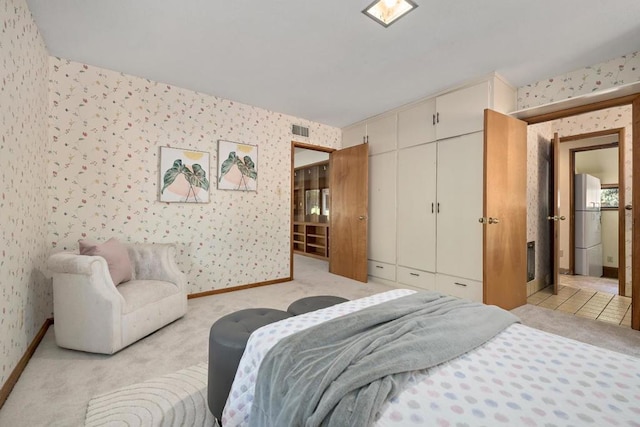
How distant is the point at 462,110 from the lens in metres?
3.19

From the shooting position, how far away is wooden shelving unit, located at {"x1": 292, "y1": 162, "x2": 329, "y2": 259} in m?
6.74

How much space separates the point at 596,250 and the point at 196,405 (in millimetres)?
6383

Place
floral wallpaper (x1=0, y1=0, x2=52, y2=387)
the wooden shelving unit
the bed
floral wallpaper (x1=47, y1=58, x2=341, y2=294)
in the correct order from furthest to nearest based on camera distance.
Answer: the wooden shelving unit
floral wallpaper (x1=47, y1=58, x2=341, y2=294)
floral wallpaper (x1=0, y1=0, x2=52, y2=387)
the bed

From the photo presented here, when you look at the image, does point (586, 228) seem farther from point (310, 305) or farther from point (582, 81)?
point (310, 305)

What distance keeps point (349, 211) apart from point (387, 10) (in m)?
2.88

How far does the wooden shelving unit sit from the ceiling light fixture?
4530 millimetres

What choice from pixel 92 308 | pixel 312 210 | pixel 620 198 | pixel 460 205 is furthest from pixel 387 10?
pixel 312 210

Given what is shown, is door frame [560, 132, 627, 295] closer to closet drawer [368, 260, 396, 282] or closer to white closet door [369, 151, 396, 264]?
white closet door [369, 151, 396, 264]

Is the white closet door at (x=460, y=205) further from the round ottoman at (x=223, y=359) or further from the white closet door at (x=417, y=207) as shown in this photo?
the round ottoman at (x=223, y=359)

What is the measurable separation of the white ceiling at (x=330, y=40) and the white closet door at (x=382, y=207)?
3.88ft

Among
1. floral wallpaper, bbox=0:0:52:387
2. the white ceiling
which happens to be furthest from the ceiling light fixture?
floral wallpaper, bbox=0:0:52:387

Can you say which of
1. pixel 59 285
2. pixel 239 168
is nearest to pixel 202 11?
pixel 239 168

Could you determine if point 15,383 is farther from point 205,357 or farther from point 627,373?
point 627,373

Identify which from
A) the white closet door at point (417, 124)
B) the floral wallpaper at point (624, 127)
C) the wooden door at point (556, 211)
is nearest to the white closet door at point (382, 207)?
the white closet door at point (417, 124)
